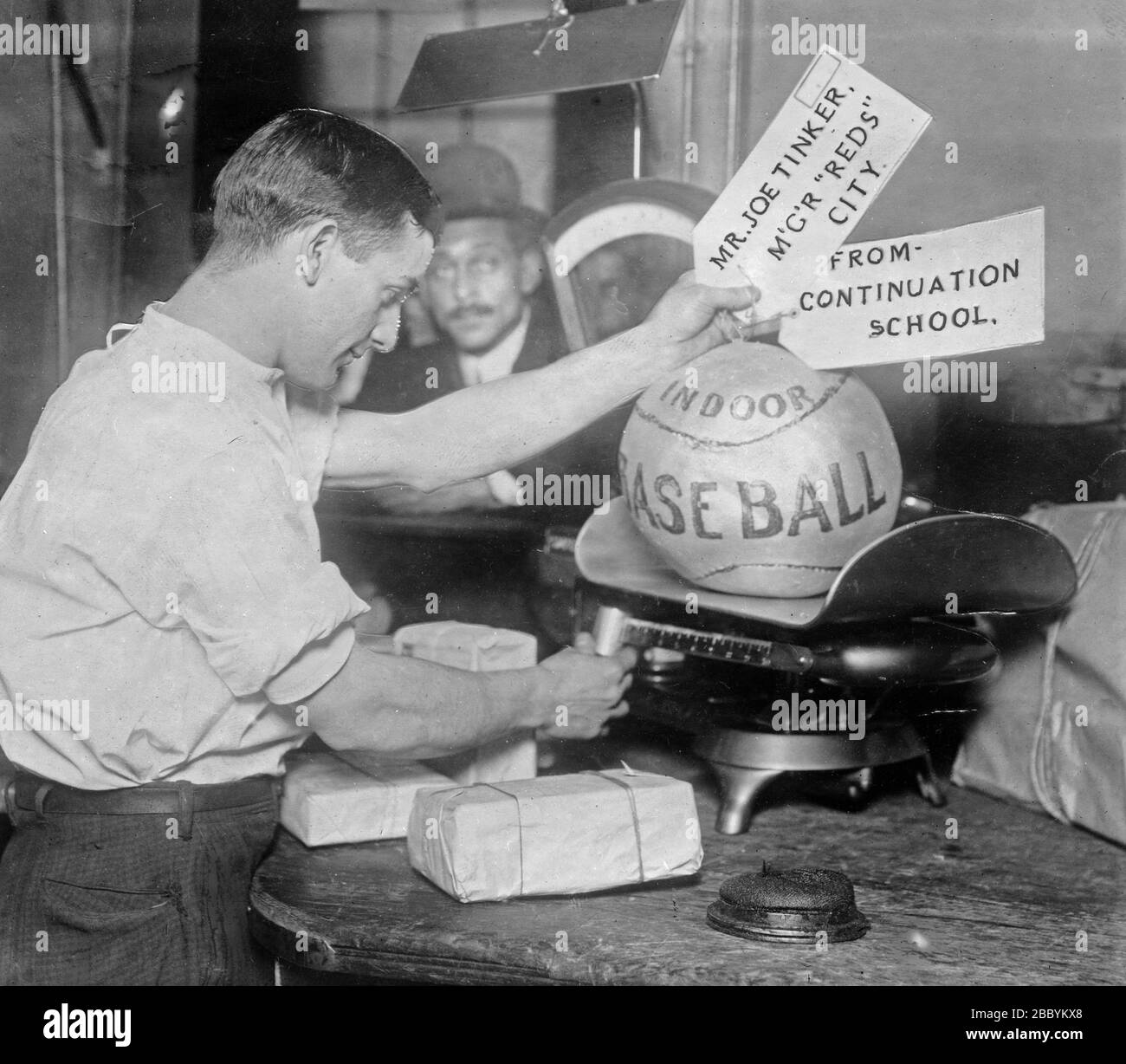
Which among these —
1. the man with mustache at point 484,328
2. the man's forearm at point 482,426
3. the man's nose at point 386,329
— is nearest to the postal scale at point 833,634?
the man's forearm at point 482,426

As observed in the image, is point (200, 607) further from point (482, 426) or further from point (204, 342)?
point (482, 426)

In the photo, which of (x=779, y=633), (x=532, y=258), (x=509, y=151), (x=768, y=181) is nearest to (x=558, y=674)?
(x=779, y=633)

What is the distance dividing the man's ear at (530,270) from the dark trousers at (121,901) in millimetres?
1314

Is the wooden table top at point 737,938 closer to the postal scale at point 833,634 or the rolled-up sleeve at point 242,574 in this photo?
the postal scale at point 833,634

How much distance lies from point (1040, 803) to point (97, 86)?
201cm

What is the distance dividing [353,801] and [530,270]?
48.6 inches

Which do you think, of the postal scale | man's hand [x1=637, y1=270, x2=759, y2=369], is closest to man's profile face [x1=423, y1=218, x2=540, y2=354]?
man's hand [x1=637, y1=270, x2=759, y2=369]

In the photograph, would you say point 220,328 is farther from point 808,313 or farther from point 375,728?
point 808,313

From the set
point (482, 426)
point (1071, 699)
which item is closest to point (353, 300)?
point (482, 426)

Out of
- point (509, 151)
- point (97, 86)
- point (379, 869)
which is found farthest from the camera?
point (509, 151)

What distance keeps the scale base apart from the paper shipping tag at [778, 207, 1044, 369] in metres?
0.53

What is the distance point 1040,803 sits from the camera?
1.96 meters

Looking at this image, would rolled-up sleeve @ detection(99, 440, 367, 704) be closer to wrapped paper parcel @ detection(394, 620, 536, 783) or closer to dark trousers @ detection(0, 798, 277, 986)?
dark trousers @ detection(0, 798, 277, 986)

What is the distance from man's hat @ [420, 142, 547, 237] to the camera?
2.52m
